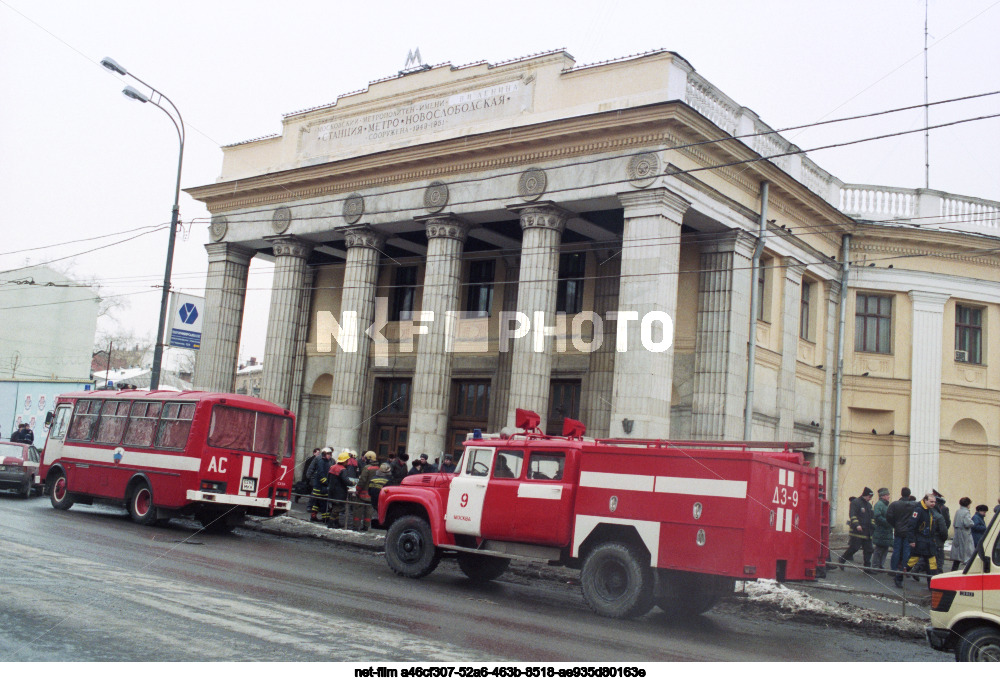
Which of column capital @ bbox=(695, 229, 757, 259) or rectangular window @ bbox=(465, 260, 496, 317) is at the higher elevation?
column capital @ bbox=(695, 229, 757, 259)

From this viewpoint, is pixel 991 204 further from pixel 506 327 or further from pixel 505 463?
pixel 505 463

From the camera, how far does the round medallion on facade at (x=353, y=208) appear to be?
1088 inches

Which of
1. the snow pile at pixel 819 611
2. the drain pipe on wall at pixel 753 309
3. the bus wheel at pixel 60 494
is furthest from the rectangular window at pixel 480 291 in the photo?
the snow pile at pixel 819 611

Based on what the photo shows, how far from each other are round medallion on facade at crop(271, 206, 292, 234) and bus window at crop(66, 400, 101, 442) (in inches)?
405

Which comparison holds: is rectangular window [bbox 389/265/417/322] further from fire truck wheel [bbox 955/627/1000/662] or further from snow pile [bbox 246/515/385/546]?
fire truck wheel [bbox 955/627/1000/662]

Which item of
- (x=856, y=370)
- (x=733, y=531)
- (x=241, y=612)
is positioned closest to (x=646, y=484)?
(x=733, y=531)

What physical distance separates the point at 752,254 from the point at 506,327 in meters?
8.10

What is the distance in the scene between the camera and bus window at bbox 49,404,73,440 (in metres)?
21.5

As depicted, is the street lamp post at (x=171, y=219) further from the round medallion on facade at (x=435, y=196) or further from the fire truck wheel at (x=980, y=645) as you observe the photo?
the fire truck wheel at (x=980, y=645)

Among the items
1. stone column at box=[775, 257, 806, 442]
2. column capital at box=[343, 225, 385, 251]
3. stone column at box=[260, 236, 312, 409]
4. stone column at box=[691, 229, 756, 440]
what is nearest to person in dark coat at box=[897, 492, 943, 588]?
stone column at box=[691, 229, 756, 440]

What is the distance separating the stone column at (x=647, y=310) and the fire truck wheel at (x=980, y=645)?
12490 millimetres

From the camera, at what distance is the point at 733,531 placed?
1095cm

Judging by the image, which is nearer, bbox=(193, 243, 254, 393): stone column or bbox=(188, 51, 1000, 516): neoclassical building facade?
bbox=(188, 51, 1000, 516): neoclassical building facade

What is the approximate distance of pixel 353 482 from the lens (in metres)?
21.3
